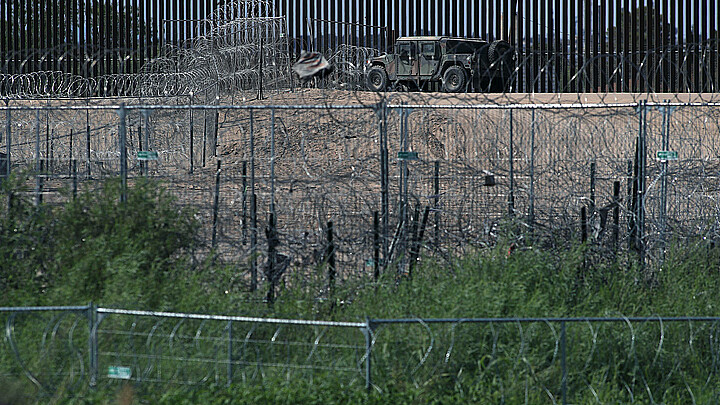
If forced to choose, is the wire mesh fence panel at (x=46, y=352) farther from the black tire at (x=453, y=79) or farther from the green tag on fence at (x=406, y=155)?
the black tire at (x=453, y=79)

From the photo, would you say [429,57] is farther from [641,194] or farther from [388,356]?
[388,356]

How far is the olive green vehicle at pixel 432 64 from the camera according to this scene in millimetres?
19500

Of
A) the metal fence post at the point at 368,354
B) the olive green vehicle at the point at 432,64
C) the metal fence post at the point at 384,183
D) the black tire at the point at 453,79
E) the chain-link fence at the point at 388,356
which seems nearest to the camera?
the metal fence post at the point at 368,354

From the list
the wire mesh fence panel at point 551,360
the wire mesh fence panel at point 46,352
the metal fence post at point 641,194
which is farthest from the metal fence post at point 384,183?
the wire mesh fence panel at point 46,352

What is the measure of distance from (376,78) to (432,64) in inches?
60.7

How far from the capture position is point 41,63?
85.0 ft

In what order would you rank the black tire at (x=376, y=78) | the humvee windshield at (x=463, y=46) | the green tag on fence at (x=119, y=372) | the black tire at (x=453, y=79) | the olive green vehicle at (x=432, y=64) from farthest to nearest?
the black tire at (x=376, y=78) → the humvee windshield at (x=463, y=46) → the olive green vehicle at (x=432, y=64) → the black tire at (x=453, y=79) → the green tag on fence at (x=119, y=372)

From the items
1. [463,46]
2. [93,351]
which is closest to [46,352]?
[93,351]

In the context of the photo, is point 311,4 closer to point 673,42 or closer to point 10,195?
point 673,42

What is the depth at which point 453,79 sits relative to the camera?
774 inches

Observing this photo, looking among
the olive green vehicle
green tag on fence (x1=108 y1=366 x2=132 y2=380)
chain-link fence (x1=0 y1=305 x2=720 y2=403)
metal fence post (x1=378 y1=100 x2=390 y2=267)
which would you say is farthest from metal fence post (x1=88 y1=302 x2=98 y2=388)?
the olive green vehicle

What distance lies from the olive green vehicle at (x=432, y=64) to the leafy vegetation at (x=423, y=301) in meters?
12.4

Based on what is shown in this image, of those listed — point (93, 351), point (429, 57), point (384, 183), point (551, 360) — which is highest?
point (429, 57)

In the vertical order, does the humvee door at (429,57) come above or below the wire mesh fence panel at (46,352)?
above
